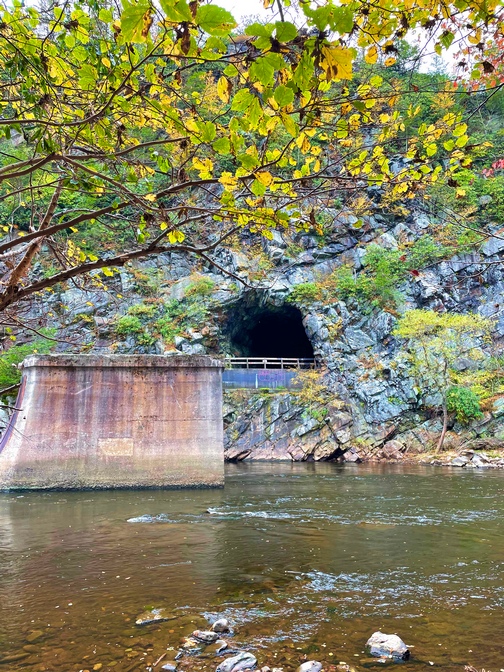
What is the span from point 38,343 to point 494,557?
78.2 feet

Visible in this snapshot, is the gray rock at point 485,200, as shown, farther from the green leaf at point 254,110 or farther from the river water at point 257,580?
the green leaf at point 254,110

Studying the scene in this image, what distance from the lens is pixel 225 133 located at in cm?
339

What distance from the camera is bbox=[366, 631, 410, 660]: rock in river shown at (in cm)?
303

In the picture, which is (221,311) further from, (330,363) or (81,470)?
(81,470)

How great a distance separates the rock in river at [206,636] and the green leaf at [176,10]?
372cm

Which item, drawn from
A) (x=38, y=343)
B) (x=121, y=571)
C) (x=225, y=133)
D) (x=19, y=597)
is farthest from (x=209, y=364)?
(x=38, y=343)

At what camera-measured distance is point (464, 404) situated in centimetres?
2184

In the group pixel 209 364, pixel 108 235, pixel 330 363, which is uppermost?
pixel 108 235

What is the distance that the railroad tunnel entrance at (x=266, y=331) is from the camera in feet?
91.2

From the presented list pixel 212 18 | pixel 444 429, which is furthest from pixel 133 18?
pixel 444 429

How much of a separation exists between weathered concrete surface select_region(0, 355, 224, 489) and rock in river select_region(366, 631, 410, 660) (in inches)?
365

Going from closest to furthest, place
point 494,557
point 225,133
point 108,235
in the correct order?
1. point 225,133
2. point 494,557
3. point 108,235

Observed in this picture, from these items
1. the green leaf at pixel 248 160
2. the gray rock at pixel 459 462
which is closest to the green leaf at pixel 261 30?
the green leaf at pixel 248 160

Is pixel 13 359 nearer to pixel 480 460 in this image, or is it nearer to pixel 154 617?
pixel 154 617
